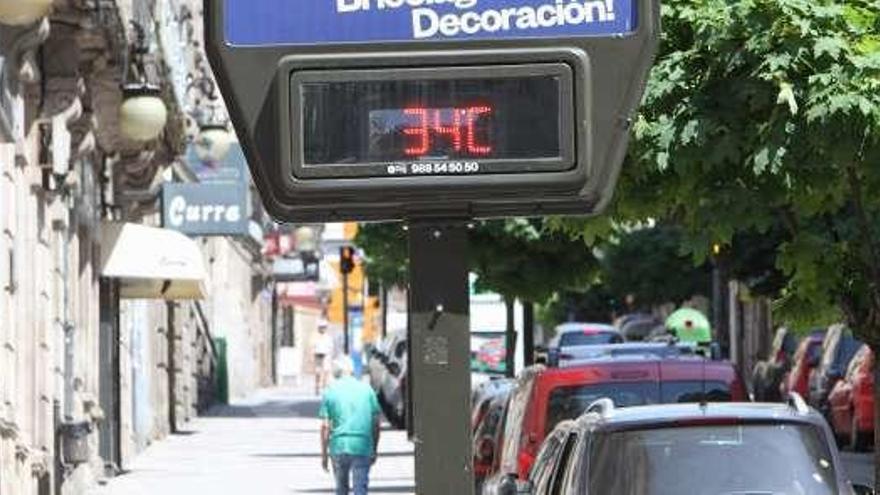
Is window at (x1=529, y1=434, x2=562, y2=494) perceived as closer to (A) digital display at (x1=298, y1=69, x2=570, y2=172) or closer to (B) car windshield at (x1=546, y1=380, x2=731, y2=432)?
(B) car windshield at (x1=546, y1=380, x2=731, y2=432)

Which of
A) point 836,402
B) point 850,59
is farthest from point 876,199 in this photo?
point 836,402

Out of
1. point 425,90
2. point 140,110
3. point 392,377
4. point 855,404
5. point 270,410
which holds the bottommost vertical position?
point 270,410

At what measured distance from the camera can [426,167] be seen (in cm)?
590

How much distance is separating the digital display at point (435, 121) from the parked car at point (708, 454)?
3.83 m

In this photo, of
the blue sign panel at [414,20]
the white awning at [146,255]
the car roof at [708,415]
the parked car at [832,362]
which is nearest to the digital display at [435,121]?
the blue sign panel at [414,20]

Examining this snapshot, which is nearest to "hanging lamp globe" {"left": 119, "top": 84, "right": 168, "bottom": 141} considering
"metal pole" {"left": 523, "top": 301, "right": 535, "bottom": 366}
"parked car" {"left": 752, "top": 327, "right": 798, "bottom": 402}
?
"metal pole" {"left": 523, "top": 301, "right": 535, "bottom": 366}

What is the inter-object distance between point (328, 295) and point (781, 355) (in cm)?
4787

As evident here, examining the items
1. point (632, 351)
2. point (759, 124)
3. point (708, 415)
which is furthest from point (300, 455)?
point (708, 415)

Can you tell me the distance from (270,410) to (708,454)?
40552mm

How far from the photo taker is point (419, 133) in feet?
19.4

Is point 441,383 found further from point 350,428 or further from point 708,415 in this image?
point 350,428

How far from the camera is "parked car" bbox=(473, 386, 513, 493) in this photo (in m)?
18.9

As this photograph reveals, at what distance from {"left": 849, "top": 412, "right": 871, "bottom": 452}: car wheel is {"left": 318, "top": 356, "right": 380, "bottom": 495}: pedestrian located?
32.3 ft

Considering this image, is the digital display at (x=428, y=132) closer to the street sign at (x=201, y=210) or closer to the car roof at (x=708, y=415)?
the car roof at (x=708, y=415)
